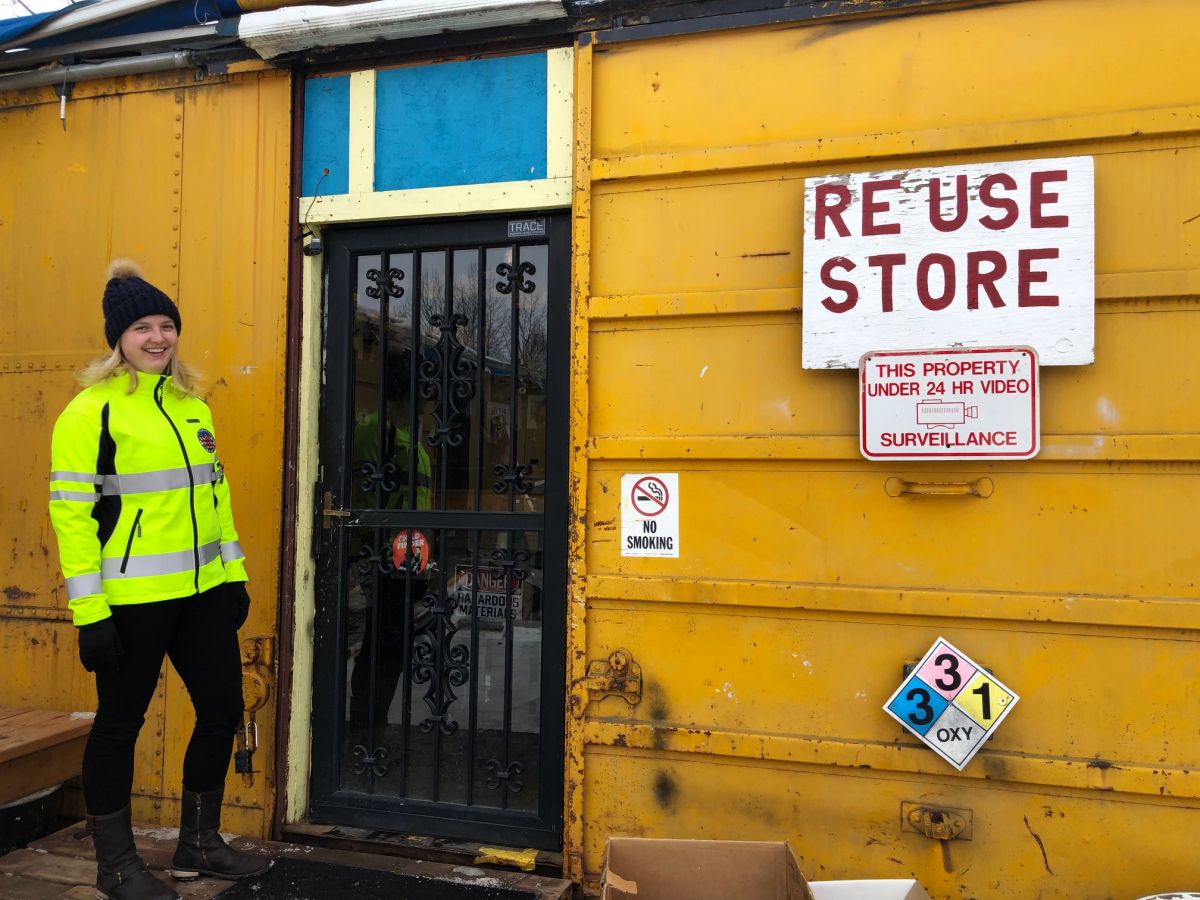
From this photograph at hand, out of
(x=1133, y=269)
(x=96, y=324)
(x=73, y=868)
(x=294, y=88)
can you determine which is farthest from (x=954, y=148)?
(x=73, y=868)

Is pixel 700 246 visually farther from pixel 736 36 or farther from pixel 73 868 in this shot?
pixel 73 868

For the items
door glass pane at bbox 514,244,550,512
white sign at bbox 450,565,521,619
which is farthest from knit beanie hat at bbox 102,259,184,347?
white sign at bbox 450,565,521,619

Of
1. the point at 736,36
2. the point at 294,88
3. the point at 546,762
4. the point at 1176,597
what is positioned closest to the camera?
the point at 1176,597

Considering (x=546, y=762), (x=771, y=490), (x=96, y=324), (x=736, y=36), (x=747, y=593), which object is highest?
(x=736, y=36)

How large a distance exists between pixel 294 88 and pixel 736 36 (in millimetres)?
1800

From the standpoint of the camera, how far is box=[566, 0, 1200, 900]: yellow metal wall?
8.15 ft

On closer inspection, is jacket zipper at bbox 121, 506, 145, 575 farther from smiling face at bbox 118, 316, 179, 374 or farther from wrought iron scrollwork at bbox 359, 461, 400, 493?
wrought iron scrollwork at bbox 359, 461, 400, 493

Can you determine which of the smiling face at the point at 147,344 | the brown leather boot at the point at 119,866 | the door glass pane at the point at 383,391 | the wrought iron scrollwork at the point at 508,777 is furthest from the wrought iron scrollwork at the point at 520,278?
the brown leather boot at the point at 119,866

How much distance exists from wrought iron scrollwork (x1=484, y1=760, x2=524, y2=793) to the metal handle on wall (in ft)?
5.74

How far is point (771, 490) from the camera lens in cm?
279

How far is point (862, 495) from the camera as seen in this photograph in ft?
8.87

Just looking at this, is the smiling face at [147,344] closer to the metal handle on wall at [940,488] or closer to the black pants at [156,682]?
the black pants at [156,682]

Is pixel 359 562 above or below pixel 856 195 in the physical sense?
below

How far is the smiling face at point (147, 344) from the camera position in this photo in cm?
270
